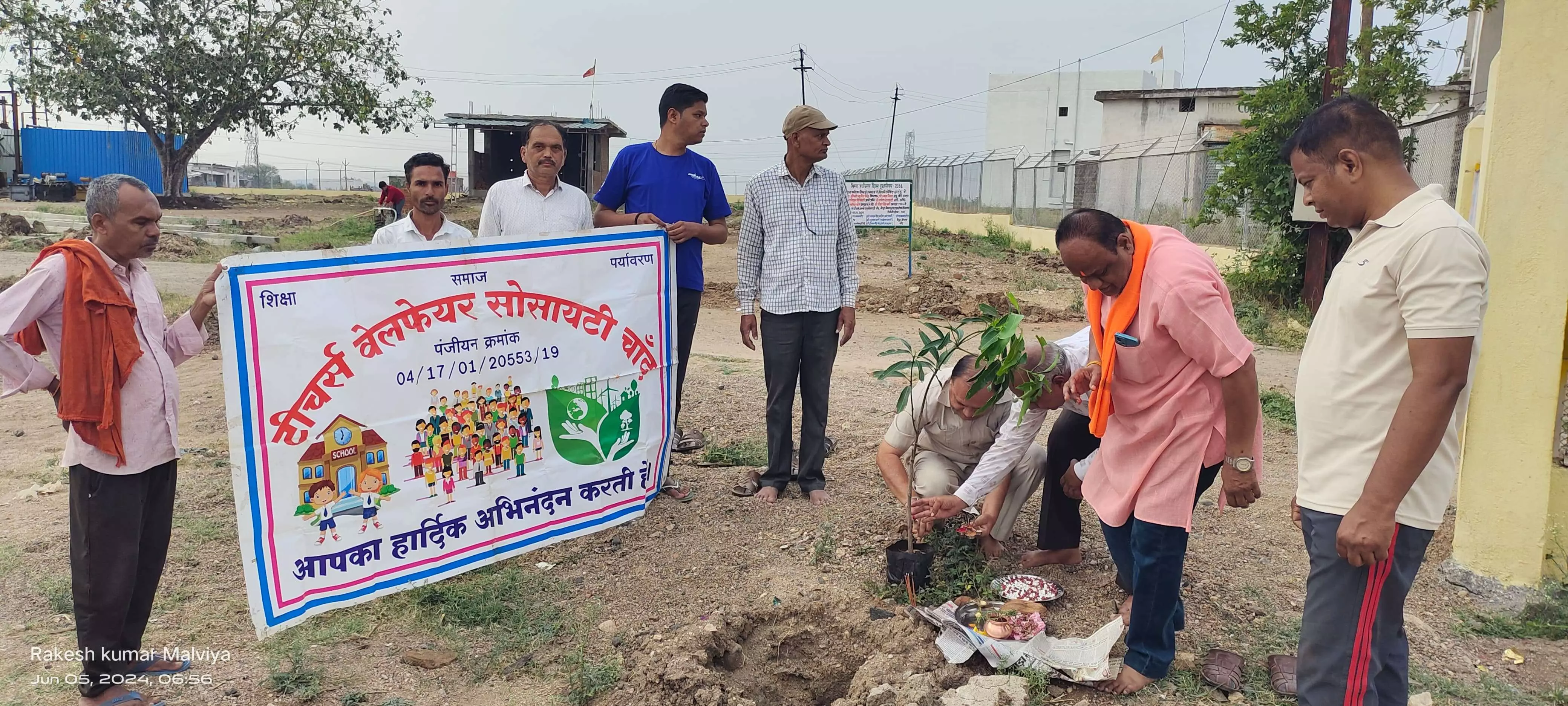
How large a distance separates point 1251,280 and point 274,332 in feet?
39.0

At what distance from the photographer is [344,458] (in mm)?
3258

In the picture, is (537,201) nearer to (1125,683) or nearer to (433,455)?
(433,455)

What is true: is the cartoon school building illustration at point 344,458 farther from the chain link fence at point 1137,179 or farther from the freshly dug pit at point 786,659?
the chain link fence at point 1137,179

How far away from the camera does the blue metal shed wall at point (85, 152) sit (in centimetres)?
3222

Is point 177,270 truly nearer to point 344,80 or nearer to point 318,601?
point 318,601

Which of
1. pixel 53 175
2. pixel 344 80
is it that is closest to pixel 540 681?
pixel 344 80

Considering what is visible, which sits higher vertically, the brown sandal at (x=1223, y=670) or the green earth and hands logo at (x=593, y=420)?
the green earth and hands logo at (x=593, y=420)

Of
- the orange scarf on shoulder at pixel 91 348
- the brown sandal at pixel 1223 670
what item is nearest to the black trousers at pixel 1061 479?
the brown sandal at pixel 1223 670

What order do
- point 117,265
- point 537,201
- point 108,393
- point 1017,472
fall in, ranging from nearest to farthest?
point 108,393 < point 117,265 < point 1017,472 < point 537,201

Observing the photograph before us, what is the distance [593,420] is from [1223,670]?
102 inches

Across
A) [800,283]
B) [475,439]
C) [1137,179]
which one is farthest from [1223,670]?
[1137,179]

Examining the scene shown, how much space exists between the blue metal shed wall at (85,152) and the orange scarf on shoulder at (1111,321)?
36.1 m

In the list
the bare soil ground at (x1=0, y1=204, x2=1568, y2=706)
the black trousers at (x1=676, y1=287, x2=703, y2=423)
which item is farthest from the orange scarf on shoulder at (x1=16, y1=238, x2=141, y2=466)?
the black trousers at (x1=676, y1=287, x2=703, y2=423)

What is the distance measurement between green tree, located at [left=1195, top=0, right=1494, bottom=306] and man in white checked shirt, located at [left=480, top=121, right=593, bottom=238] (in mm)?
9380
